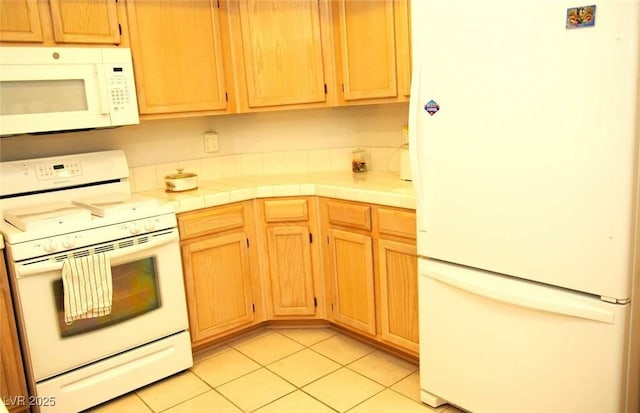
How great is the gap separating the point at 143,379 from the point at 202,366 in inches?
12.8

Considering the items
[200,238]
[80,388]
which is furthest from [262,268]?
[80,388]

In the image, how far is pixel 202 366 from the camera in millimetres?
2699

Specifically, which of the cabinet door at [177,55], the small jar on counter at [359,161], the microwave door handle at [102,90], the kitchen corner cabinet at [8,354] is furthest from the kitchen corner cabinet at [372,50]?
the kitchen corner cabinet at [8,354]

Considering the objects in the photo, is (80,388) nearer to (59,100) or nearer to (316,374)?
(316,374)

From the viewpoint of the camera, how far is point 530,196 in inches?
65.1

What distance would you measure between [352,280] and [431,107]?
1145 millimetres

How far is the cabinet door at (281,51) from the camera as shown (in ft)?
9.38

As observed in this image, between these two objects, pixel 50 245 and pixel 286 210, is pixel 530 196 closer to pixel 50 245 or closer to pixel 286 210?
pixel 286 210

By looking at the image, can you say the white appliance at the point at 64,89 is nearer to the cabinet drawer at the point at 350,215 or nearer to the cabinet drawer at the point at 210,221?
the cabinet drawer at the point at 210,221

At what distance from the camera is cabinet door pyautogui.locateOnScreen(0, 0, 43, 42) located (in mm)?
2250

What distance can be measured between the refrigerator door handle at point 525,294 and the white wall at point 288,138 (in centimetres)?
127

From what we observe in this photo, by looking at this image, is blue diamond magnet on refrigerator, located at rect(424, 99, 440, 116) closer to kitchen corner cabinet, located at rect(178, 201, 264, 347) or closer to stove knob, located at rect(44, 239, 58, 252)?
kitchen corner cabinet, located at rect(178, 201, 264, 347)

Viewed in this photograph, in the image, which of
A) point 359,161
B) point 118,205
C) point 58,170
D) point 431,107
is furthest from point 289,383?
point 58,170

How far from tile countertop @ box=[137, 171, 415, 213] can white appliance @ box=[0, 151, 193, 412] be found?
8.7 inches
